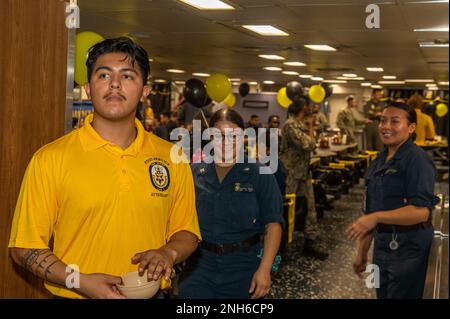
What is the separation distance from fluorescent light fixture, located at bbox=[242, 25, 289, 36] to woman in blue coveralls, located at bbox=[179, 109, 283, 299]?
101 inches

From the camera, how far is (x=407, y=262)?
322cm

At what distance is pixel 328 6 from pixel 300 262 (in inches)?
115

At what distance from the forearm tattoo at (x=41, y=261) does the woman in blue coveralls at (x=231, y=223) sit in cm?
120

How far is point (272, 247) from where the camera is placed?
2768 mm

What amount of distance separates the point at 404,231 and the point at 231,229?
1.04m

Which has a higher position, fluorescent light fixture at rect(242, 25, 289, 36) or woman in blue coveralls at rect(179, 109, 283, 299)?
fluorescent light fixture at rect(242, 25, 289, 36)

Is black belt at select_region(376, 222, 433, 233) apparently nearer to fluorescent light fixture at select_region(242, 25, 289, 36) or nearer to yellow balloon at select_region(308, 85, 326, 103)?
fluorescent light fixture at select_region(242, 25, 289, 36)

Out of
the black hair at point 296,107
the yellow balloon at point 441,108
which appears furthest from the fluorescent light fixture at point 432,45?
the yellow balloon at point 441,108

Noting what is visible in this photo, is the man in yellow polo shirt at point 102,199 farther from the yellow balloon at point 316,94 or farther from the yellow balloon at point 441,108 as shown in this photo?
the yellow balloon at point 441,108

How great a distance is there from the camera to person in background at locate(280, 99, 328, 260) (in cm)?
628

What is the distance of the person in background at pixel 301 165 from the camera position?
628cm

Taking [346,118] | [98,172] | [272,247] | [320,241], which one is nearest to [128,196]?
[98,172]

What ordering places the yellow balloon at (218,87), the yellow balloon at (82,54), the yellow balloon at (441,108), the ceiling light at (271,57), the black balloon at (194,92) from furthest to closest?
the yellow balloon at (441,108), the ceiling light at (271,57), the yellow balloon at (218,87), the black balloon at (194,92), the yellow balloon at (82,54)

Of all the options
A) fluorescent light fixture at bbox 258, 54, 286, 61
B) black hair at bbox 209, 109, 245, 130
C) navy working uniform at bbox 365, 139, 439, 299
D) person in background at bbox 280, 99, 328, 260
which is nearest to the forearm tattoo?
black hair at bbox 209, 109, 245, 130
